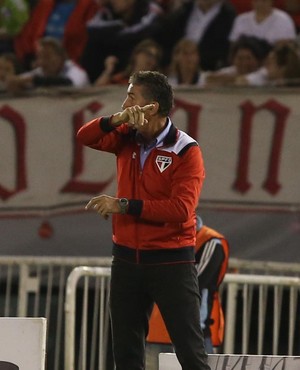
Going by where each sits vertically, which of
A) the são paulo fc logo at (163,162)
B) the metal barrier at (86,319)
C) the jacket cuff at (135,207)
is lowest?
the metal barrier at (86,319)

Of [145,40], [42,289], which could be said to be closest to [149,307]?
[42,289]

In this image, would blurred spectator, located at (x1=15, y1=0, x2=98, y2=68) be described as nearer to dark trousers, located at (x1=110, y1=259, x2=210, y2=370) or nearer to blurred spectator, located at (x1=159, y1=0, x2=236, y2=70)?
blurred spectator, located at (x1=159, y1=0, x2=236, y2=70)

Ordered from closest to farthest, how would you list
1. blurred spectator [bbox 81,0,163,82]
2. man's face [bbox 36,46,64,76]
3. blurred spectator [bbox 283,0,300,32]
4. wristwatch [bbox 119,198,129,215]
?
wristwatch [bbox 119,198,129,215], man's face [bbox 36,46,64,76], blurred spectator [bbox 81,0,163,82], blurred spectator [bbox 283,0,300,32]

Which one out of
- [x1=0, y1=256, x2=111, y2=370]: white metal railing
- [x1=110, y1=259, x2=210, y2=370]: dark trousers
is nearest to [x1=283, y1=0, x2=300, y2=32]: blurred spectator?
[x1=0, y1=256, x2=111, y2=370]: white metal railing

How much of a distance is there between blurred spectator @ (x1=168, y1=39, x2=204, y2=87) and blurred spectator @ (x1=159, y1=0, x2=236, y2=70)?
64 centimetres

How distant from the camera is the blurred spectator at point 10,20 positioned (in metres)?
12.8

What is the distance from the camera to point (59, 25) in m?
12.9

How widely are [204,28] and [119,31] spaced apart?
2.61ft

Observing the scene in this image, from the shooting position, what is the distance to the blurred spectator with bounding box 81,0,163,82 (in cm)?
1224

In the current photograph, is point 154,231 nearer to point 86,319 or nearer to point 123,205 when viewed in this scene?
point 123,205

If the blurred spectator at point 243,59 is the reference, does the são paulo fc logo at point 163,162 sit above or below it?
below

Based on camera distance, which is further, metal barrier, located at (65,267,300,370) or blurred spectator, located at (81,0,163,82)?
blurred spectator, located at (81,0,163,82)

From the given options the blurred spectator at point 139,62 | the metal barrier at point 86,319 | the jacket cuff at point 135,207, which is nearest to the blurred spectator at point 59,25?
the blurred spectator at point 139,62

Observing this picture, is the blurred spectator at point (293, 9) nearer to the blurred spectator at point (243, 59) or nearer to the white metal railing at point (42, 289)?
the blurred spectator at point (243, 59)
